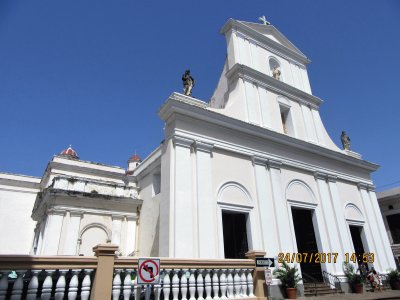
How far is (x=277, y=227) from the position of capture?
484 inches

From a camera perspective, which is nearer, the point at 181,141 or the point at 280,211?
the point at 181,141

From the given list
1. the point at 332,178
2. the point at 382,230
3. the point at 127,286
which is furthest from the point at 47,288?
the point at 382,230

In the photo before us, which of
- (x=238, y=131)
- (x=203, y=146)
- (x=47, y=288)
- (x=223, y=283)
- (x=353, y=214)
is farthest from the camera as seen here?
(x=353, y=214)

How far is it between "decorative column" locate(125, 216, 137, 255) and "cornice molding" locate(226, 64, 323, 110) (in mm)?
9177

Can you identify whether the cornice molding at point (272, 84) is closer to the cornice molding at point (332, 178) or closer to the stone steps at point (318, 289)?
the cornice molding at point (332, 178)

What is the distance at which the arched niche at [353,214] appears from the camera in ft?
52.0

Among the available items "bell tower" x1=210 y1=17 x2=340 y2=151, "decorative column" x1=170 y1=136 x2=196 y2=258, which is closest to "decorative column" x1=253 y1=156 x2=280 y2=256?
"bell tower" x1=210 y1=17 x2=340 y2=151

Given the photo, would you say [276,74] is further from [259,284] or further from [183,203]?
[259,284]

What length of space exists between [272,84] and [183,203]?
9.26 m

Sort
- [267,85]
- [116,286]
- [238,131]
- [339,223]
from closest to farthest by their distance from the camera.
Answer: [116,286], [238,131], [339,223], [267,85]

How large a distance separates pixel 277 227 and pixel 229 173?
3026mm

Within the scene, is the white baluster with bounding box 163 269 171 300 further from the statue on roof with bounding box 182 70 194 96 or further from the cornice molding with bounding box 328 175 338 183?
the cornice molding with bounding box 328 175 338 183

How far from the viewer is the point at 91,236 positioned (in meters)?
14.5

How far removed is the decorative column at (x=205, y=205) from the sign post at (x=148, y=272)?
16.2ft
